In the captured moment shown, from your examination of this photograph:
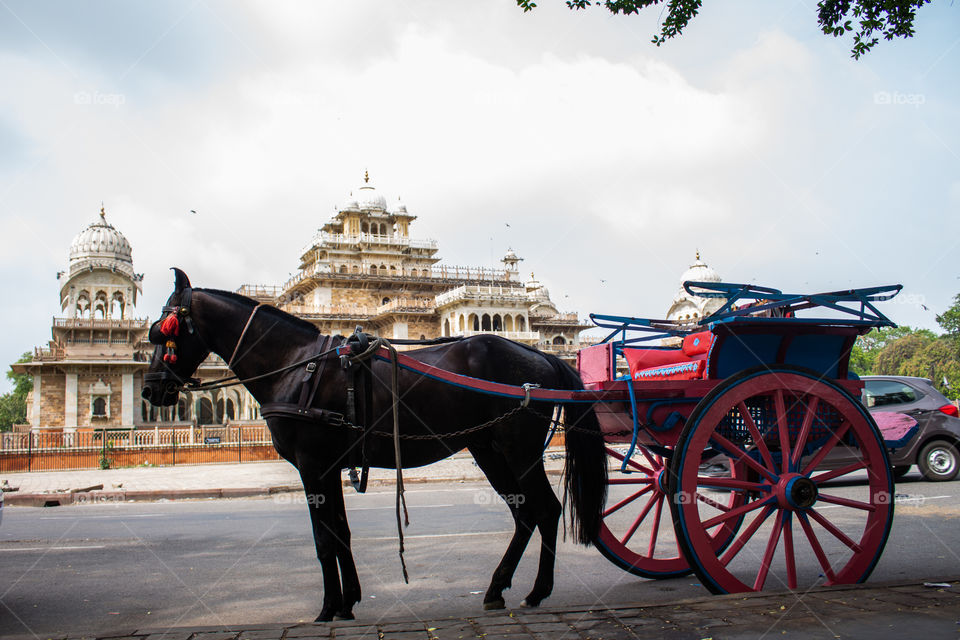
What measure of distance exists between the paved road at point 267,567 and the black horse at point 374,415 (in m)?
0.58

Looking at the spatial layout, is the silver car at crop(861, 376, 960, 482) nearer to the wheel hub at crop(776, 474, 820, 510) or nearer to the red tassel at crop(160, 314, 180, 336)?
the wheel hub at crop(776, 474, 820, 510)

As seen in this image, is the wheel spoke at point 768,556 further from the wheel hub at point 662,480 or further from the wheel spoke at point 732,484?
the wheel hub at point 662,480

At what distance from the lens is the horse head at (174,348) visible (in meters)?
4.89

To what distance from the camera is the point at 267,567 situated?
6.54 metres

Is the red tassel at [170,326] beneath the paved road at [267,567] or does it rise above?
above

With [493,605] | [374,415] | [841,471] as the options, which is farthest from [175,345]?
[841,471]

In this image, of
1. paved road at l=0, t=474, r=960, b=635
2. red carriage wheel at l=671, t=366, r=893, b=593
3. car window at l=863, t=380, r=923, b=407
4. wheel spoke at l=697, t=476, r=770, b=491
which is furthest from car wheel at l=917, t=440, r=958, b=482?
wheel spoke at l=697, t=476, r=770, b=491

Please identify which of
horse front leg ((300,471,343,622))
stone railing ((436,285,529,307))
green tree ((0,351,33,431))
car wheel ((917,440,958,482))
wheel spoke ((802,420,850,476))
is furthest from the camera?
green tree ((0,351,33,431))

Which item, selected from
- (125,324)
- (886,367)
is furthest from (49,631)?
(886,367)

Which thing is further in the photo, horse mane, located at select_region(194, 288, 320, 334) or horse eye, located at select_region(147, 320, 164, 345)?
horse mane, located at select_region(194, 288, 320, 334)

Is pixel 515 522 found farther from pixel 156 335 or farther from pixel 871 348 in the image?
pixel 871 348

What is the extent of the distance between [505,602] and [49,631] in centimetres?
301

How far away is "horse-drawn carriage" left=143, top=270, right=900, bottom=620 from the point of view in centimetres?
468

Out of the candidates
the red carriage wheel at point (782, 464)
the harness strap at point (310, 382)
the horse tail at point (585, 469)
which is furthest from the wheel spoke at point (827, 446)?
the harness strap at point (310, 382)
